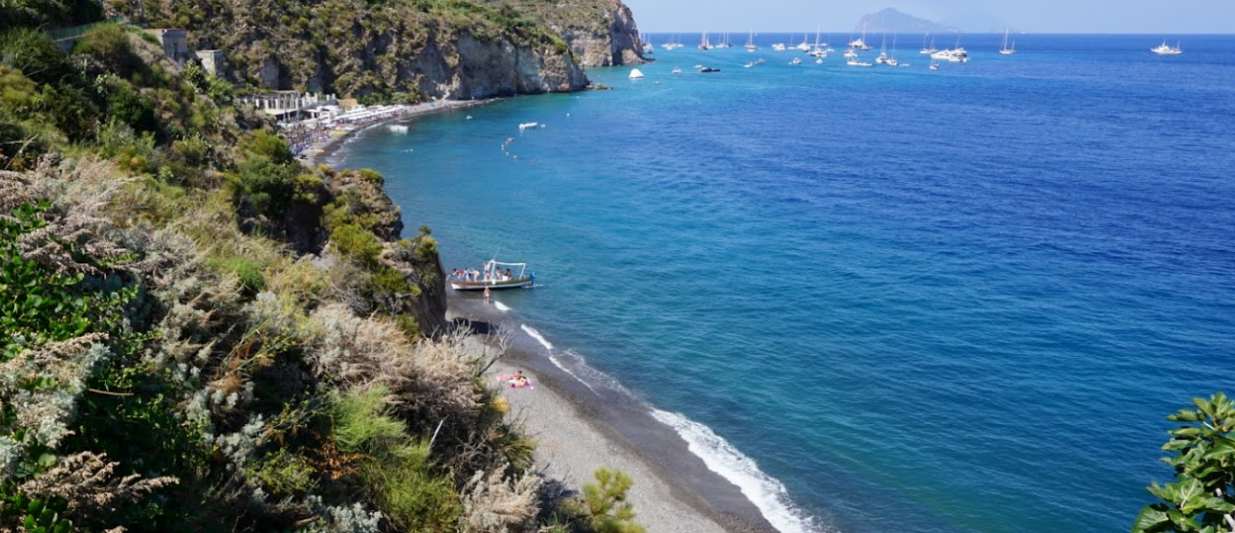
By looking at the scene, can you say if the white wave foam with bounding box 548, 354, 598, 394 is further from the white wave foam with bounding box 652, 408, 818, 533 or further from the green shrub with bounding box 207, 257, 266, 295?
the green shrub with bounding box 207, 257, 266, 295

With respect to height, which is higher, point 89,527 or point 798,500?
point 89,527

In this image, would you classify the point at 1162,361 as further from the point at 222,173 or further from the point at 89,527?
the point at 89,527

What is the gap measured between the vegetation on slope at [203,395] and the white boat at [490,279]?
83.3ft

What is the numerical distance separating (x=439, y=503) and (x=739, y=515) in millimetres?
15099

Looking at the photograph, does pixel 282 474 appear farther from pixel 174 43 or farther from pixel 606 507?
pixel 174 43

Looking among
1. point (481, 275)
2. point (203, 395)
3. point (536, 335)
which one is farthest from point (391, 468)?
point (481, 275)

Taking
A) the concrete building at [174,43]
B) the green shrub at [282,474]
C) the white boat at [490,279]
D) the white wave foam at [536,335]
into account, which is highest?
the concrete building at [174,43]

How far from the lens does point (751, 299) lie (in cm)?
3841

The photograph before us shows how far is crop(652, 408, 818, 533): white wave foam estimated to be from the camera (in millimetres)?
21766

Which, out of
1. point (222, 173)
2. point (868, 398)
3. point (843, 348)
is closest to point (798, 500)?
point (868, 398)

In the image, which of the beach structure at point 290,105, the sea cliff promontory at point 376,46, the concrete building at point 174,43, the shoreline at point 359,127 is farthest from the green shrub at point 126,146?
the beach structure at point 290,105

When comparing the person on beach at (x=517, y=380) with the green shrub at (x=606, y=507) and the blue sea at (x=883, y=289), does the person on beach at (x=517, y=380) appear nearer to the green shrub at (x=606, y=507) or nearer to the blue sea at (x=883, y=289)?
the blue sea at (x=883, y=289)

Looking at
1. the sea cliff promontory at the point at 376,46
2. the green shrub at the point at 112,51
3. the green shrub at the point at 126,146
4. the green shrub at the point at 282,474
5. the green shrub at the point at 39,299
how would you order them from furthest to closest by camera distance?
the sea cliff promontory at the point at 376,46, the green shrub at the point at 112,51, the green shrub at the point at 126,146, the green shrub at the point at 282,474, the green shrub at the point at 39,299

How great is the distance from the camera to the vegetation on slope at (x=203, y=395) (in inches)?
217
